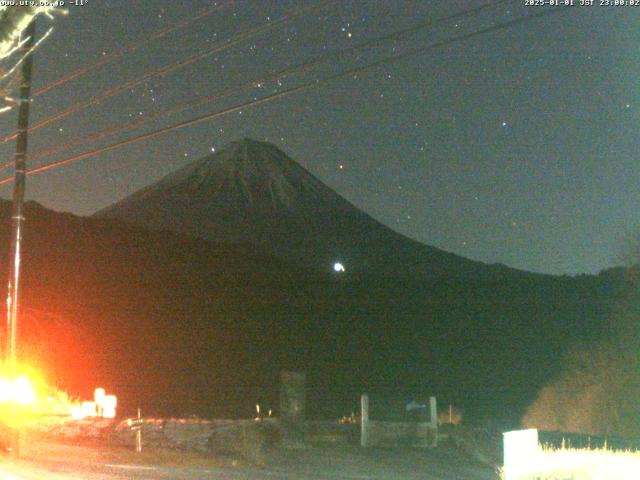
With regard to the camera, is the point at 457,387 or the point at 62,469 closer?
the point at 62,469

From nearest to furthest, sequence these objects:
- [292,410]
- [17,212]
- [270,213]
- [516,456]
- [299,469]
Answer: [516,456] < [299,469] < [17,212] < [292,410] < [270,213]

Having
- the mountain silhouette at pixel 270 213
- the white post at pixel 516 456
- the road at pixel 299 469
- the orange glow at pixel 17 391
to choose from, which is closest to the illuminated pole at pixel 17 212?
the orange glow at pixel 17 391

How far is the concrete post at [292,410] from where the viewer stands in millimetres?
18781

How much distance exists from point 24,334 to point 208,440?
1972cm

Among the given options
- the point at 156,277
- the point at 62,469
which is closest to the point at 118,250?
the point at 156,277

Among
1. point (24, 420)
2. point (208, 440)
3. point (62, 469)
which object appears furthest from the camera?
point (24, 420)

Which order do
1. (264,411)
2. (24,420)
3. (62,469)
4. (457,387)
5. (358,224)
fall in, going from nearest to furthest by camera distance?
(62,469)
(24,420)
(264,411)
(457,387)
(358,224)

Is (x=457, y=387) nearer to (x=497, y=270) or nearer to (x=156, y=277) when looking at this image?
(x=156, y=277)

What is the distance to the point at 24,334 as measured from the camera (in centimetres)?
3450

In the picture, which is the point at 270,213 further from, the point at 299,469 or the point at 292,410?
the point at 299,469

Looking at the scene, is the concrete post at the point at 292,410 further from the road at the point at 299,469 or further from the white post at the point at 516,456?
the white post at the point at 516,456

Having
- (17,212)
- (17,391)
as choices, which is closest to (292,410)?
(17,391)

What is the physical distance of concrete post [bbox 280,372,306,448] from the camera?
739 inches

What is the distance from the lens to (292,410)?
20.4 meters
